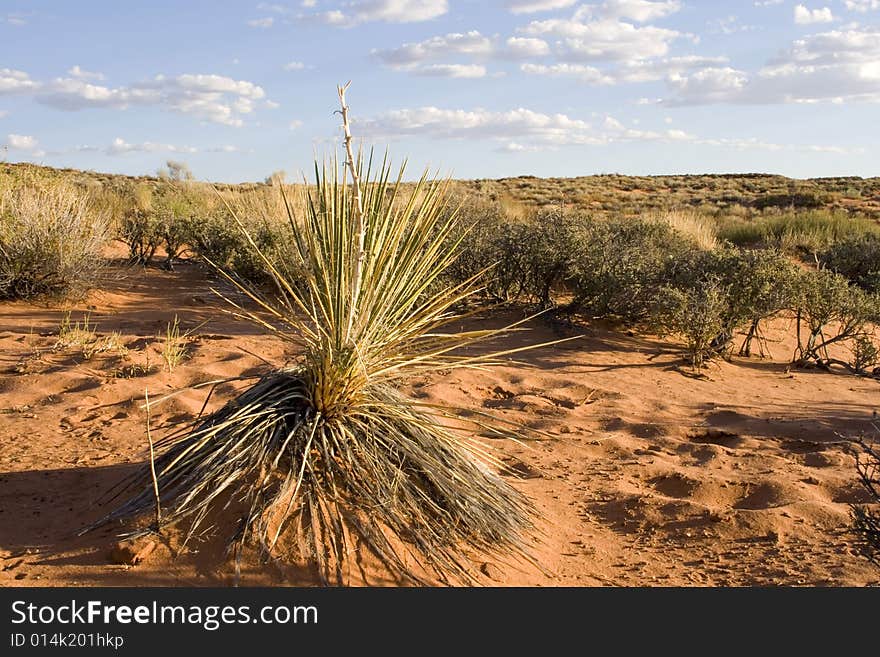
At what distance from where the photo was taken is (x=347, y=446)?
3.45 meters

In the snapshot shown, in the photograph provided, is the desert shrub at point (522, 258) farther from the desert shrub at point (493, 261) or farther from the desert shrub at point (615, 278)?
the desert shrub at point (615, 278)

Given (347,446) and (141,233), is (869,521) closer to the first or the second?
(347,446)

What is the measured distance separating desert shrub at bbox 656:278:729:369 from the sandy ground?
280 millimetres

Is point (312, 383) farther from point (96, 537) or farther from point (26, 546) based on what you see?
point (26, 546)

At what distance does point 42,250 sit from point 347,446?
6.94m

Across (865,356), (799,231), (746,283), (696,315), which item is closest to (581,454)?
(696,315)

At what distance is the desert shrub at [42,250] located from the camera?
8742 millimetres

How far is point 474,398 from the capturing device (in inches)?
254

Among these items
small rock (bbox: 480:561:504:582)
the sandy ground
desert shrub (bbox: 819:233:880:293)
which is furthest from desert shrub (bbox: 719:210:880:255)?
small rock (bbox: 480:561:504:582)

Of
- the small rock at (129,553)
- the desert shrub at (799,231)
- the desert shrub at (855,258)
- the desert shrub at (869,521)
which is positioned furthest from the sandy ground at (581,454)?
the desert shrub at (799,231)

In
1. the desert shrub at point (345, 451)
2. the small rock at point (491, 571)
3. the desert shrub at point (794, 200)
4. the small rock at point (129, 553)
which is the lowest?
the small rock at point (491, 571)

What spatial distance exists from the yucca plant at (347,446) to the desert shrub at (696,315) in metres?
4.98

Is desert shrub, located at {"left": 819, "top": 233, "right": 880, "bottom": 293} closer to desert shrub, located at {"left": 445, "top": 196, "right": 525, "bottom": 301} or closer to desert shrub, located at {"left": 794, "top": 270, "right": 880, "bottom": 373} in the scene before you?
desert shrub, located at {"left": 794, "top": 270, "right": 880, "bottom": 373}

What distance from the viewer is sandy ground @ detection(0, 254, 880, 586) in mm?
3578
